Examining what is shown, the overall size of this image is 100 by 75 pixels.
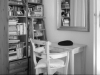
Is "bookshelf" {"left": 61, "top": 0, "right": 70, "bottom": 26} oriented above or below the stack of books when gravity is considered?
above

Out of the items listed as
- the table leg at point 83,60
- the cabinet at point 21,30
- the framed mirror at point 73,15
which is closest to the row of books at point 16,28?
the cabinet at point 21,30

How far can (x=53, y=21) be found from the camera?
12.0 ft

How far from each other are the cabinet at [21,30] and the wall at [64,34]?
20cm

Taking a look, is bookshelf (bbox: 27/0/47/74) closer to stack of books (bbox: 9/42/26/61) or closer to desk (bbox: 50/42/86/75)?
stack of books (bbox: 9/42/26/61)

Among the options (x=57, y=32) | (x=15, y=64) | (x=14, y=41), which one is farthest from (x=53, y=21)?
(x=15, y=64)

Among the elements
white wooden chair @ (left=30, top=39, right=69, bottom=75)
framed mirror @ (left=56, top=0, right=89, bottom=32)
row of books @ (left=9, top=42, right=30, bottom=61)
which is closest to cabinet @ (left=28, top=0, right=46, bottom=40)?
row of books @ (left=9, top=42, right=30, bottom=61)

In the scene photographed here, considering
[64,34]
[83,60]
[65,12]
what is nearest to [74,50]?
[83,60]

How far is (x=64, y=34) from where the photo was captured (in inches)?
133

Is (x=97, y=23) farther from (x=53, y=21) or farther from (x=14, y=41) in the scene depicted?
(x=14, y=41)

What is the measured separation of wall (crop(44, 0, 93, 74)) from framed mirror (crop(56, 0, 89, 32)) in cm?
10

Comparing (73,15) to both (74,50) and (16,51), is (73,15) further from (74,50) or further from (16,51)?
(16,51)

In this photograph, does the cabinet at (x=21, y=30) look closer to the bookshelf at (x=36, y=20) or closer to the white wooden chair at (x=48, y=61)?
the bookshelf at (x=36, y=20)

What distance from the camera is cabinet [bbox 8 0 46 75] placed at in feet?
10.5

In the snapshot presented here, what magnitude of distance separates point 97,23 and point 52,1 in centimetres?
132
